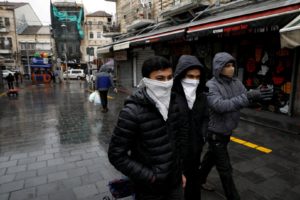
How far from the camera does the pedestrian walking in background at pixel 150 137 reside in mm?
1825

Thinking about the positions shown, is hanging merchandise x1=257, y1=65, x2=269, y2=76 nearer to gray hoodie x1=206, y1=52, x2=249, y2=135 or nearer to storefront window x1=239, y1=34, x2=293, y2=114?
storefront window x1=239, y1=34, x2=293, y2=114

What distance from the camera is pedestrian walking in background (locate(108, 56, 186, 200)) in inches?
71.9

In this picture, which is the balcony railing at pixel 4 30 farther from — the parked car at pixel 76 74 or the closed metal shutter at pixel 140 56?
the closed metal shutter at pixel 140 56

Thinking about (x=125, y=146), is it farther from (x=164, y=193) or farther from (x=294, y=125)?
(x=294, y=125)

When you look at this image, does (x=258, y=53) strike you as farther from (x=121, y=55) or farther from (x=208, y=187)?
(x=121, y=55)

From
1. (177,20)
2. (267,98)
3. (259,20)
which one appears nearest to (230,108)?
(267,98)

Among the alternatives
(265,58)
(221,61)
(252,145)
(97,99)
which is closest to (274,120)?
(265,58)

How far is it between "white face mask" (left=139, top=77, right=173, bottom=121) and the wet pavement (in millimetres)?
1902

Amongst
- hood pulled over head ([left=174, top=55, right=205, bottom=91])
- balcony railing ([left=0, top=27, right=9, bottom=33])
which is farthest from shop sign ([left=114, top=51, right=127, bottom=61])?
balcony railing ([left=0, top=27, right=9, bottom=33])

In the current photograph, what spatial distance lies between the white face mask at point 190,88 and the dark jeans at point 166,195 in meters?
0.82

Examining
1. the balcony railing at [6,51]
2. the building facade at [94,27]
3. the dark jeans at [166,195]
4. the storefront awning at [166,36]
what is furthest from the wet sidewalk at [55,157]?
the building facade at [94,27]

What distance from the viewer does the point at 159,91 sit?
1943mm

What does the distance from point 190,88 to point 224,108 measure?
0.54m

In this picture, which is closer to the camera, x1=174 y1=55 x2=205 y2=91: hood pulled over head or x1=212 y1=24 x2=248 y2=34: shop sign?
x1=174 y1=55 x2=205 y2=91: hood pulled over head
